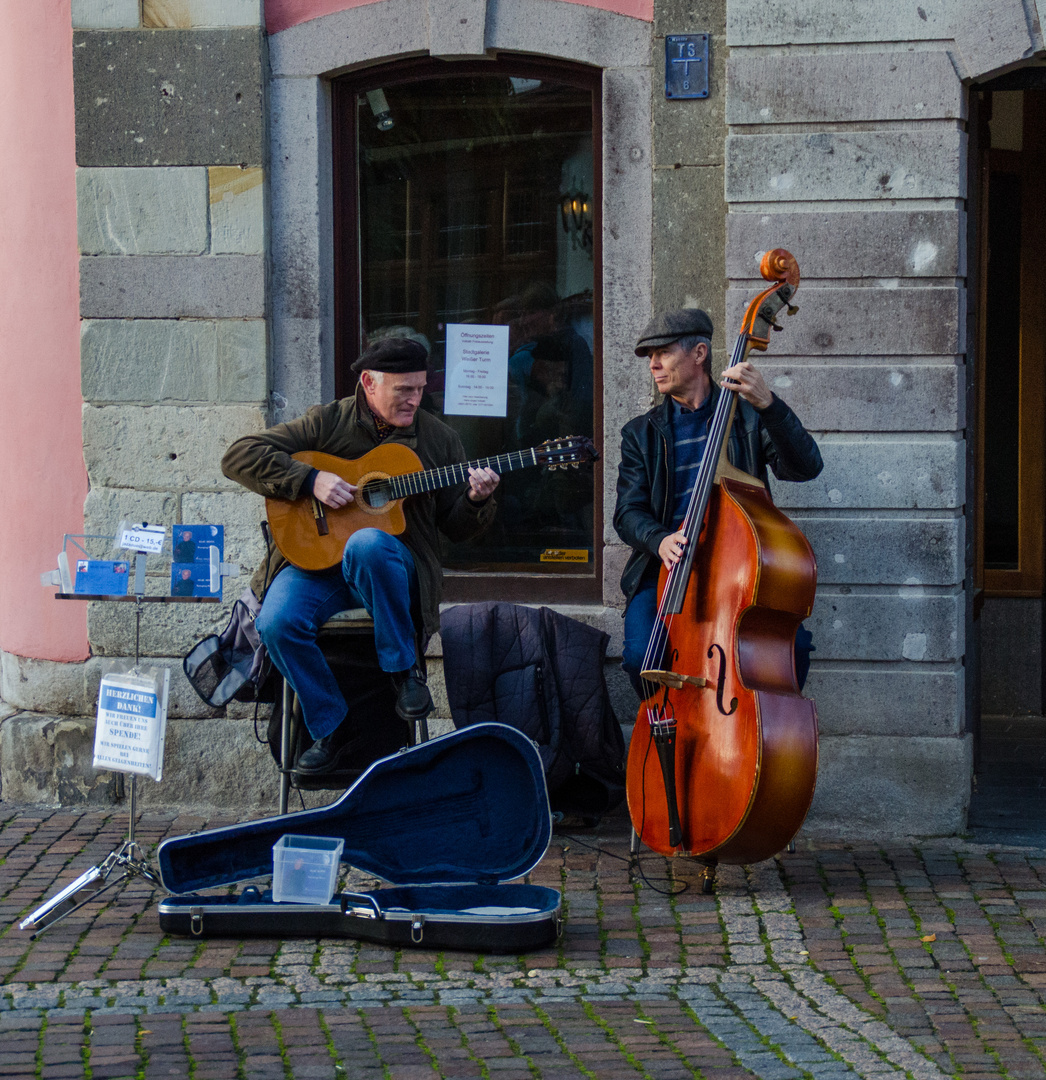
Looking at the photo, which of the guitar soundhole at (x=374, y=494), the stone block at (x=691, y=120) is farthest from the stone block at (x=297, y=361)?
the stone block at (x=691, y=120)

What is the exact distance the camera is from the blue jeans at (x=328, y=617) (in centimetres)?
467

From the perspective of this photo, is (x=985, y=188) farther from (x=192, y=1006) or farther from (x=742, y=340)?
(x=192, y=1006)

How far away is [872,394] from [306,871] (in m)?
2.70

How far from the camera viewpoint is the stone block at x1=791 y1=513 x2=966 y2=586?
532cm

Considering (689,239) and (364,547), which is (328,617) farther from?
(689,239)

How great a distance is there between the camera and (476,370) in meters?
5.95

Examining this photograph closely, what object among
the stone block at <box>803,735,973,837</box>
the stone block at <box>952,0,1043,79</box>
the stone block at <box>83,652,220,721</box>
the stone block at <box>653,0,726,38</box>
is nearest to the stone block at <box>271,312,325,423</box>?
the stone block at <box>83,652,220,721</box>

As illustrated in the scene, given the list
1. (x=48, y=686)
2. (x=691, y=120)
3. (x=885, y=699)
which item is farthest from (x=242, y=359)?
(x=885, y=699)

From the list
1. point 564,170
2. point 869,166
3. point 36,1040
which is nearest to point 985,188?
point 869,166

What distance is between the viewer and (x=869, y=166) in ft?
17.3

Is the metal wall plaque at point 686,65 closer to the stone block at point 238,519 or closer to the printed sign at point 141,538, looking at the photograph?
the stone block at point 238,519

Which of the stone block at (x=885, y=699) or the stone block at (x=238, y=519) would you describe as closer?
the stone block at (x=885, y=699)

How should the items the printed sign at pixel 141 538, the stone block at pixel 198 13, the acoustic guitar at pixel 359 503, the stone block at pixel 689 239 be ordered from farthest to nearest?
the stone block at pixel 198 13
the stone block at pixel 689 239
the acoustic guitar at pixel 359 503
the printed sign at pixel 141 538

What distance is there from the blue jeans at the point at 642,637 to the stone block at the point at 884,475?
2.25 ft
